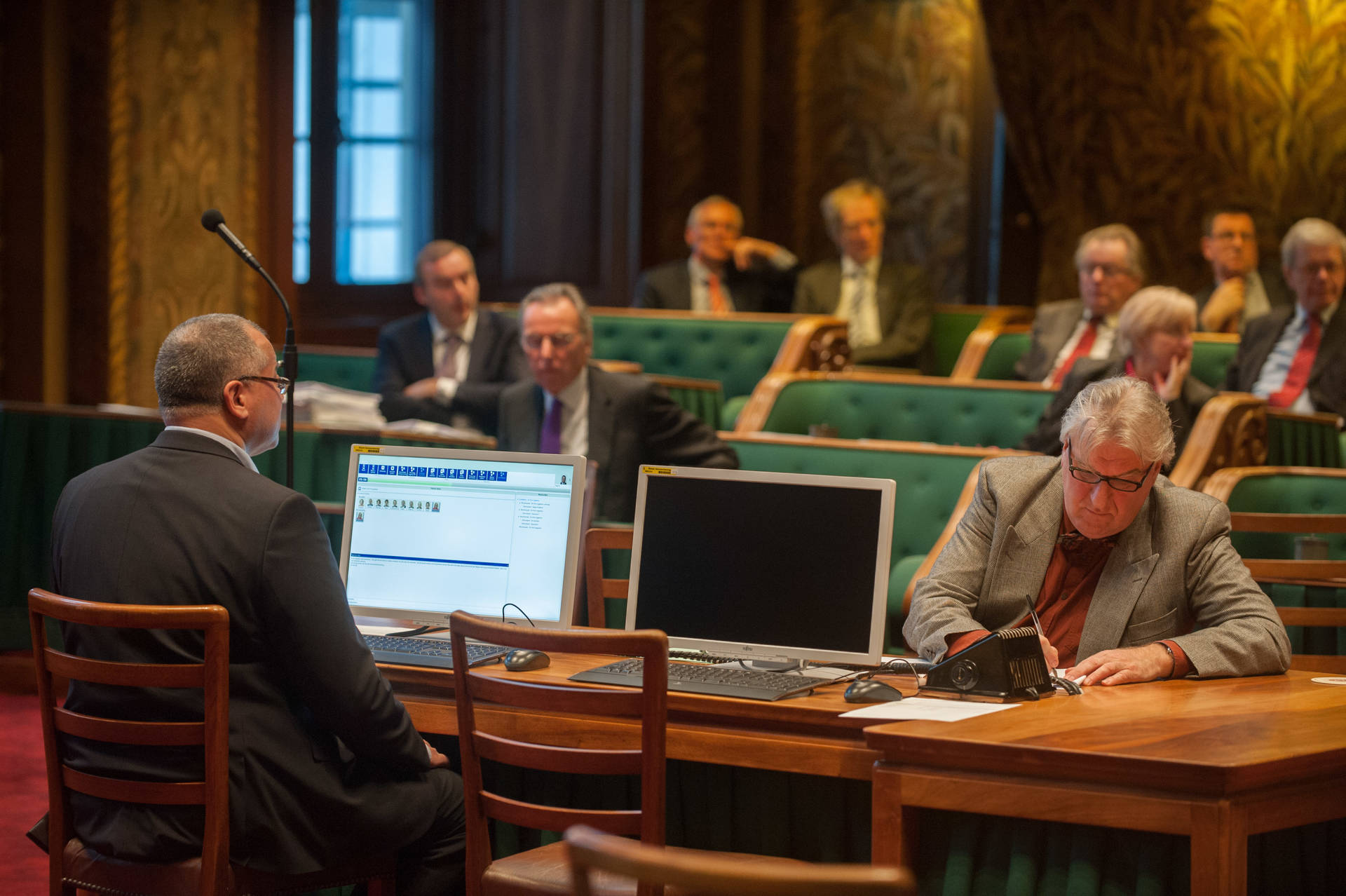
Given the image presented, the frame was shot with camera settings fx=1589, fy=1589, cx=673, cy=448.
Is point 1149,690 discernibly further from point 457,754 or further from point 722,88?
point 722,88

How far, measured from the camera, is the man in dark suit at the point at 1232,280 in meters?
7.24

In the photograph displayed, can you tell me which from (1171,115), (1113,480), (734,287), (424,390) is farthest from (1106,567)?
(1171,115)

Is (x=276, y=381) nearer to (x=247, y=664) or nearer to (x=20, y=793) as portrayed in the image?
(x=247, y=664)

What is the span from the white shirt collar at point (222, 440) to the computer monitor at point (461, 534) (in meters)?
0.45

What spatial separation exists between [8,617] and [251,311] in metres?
2.52

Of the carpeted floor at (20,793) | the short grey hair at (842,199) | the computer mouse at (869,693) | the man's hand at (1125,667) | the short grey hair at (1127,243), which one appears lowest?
the carpeted floor at (20,793)

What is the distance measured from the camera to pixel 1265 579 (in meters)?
3.61

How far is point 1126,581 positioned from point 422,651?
125 centimetres

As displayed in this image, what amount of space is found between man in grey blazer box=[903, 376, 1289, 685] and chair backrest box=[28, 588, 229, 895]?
3.91 feet

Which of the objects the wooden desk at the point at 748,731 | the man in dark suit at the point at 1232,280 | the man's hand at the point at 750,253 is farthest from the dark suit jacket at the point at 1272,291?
the wooden desk at the point at 748,731

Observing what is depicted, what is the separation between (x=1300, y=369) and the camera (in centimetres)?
620

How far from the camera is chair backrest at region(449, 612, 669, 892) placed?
2.15m

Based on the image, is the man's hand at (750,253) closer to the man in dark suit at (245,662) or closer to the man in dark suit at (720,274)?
the man in dark suit at (720,274)

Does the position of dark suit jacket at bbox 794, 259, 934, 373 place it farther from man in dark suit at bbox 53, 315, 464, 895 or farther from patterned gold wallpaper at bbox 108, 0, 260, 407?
man in dark suit at bbox 53, 315, 464, 895
